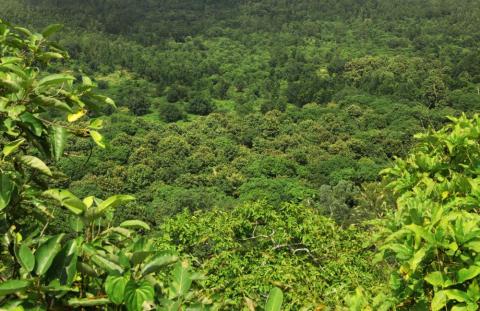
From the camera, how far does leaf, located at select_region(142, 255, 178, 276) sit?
1.76 metres

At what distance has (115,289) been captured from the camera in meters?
1.61

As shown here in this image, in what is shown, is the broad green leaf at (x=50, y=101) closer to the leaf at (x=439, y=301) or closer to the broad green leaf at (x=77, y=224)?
the broad green leaf at (x=77, y=224)

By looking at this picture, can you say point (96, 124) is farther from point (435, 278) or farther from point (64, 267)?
point (435, 278)

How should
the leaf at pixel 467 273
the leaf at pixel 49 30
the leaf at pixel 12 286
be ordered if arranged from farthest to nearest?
the leaf at pixel 49 30 → the leaf at pixel 467 273 → the leaf at pixel 12 286

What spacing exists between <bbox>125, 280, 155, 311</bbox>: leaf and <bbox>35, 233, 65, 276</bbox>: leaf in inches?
11.2

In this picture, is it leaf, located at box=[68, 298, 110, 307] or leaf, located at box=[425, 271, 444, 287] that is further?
leaf, located at box=[425, 271, 444, 287]

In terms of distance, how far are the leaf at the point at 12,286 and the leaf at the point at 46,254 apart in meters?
0.09

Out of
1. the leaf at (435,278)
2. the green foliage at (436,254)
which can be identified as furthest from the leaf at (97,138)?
the leaf at (435,278)

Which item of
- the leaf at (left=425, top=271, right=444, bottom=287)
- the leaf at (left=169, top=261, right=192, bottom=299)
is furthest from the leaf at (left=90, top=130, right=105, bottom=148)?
the leaf at (left=425, top=271, right=444, bottom=287)

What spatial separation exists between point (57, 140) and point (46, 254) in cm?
59

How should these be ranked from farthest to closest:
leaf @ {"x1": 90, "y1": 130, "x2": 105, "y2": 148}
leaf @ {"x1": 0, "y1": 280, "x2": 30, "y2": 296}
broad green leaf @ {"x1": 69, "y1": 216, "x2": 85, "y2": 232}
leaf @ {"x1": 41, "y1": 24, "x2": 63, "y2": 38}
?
leaf @ {"x1": 41, "y1": 24, "x2": 63, "y2": 38} < leaf @ {"x1": 90, "y1": 130, "x2": 105, "y2": 148} < broad green leaf @ {"x1": 69, "y1": 216, "x2": 85, "y2": 232} < leaf @ {"x1": 0, "y1": 280, "x2": 30, "y2": 296}

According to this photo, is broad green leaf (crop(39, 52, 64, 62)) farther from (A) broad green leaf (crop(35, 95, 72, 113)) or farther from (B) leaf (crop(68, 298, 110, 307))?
(B) leaf (crop(68, 298, 110, 307))

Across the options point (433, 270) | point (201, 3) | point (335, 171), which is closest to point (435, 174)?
point (433, 270)

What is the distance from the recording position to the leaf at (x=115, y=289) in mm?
1599
